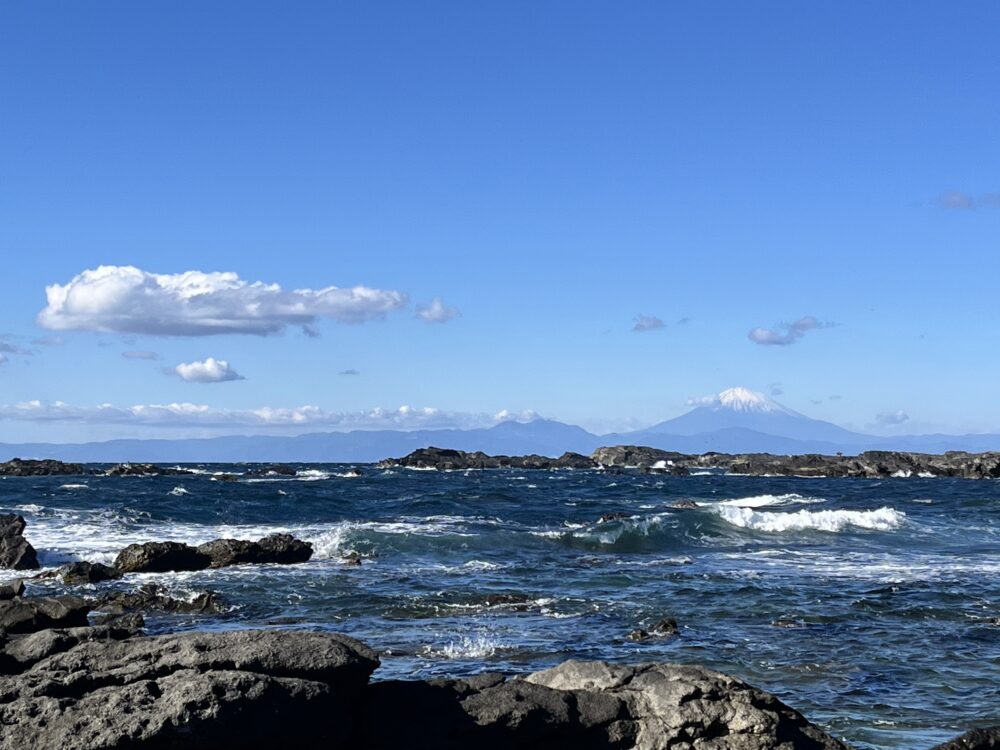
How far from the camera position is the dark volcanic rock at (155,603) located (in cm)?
2209

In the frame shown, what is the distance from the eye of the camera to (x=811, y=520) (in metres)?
46.7

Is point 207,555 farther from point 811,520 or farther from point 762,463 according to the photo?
point 762,463

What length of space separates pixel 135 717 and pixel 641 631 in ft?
39.4

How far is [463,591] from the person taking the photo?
24.7m

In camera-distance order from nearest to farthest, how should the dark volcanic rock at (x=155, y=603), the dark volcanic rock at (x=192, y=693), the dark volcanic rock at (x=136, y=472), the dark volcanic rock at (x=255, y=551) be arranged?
the dark volcanic rock at (x=192, y=693) → the dark volcanic rock at (x=155, y=603) → the dark volcanic rock at (x=255, y=551) → the dark volcanic rock at (x=136, y=472)

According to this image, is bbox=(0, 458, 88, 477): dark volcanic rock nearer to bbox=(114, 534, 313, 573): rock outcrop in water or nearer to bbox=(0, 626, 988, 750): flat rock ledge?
bbox=(114, 534, 313, 573): rock outcrop in water

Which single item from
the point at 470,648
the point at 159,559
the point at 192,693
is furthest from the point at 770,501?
the point at 192,693

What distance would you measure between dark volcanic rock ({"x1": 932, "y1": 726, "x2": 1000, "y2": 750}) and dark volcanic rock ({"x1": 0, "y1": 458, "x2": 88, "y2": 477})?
109834mm

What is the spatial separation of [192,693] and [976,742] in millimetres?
7816

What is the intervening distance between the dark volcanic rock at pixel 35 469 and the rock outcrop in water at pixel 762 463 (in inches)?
1843

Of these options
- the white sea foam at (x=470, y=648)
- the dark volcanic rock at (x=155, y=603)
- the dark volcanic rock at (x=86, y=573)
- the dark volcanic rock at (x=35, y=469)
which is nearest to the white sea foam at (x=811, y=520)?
the dark volcanic rock at (x=86, y=573)

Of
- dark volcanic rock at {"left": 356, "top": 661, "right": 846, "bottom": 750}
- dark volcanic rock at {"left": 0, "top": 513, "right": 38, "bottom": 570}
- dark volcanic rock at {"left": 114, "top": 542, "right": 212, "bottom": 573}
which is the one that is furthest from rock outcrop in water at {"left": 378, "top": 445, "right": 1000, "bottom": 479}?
dark volcanic rock at {"left": 356, "top": 661, "right": 846, "bottom": 750}

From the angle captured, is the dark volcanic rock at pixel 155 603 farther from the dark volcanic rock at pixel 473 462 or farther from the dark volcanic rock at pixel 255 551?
the dark volcanic rock at pixel 473 462

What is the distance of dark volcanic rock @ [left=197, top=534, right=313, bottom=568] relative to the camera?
29.4 m
